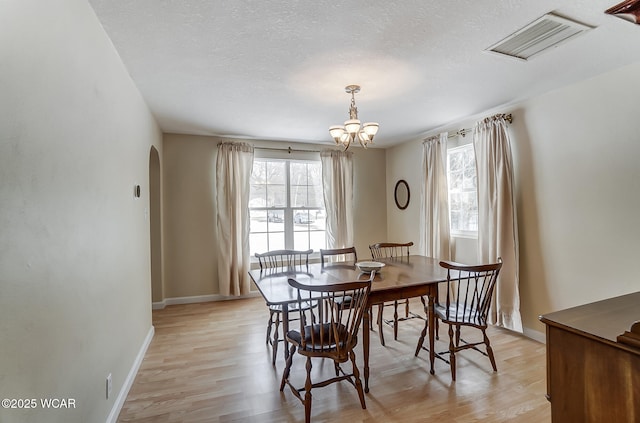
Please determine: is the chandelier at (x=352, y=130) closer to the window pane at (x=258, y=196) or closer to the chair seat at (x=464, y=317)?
the chair seat at (x=464, y=317)

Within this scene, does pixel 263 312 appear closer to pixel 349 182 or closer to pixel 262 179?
pixel 262 179

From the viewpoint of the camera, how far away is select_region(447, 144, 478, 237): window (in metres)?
4.00

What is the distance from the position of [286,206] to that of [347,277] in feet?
9.10

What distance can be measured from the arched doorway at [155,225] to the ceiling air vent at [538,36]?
3973 mm

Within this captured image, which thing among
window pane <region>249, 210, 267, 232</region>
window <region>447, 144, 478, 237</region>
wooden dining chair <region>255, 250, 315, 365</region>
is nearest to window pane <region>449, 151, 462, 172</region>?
window <region>447, 144, 478, 237</region>

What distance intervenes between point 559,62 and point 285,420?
3.37 meters

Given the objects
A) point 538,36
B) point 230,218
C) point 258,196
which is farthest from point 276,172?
point 538,36

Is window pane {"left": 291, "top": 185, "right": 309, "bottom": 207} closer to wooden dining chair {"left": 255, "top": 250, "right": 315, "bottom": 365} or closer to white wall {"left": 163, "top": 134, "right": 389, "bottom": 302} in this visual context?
white wall {"left": 163, "top": 134, "right": 389, "bottom": 302}

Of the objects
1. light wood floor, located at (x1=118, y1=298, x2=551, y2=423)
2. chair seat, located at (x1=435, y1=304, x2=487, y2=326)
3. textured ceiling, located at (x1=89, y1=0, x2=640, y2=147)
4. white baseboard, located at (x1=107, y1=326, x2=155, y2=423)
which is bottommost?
light wood floor, located at (x1=118, y1=298, x2=551, y2=423)

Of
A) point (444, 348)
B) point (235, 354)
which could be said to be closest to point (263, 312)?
point (235, 354)

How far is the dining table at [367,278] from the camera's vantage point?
2.35 metres

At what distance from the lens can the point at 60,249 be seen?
1.32 meters

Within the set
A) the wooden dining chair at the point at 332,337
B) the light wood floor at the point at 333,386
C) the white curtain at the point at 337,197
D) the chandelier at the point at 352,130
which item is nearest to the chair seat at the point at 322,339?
the wooden dining chair at the point at 332,337

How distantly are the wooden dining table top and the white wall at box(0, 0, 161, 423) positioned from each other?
1028mm
